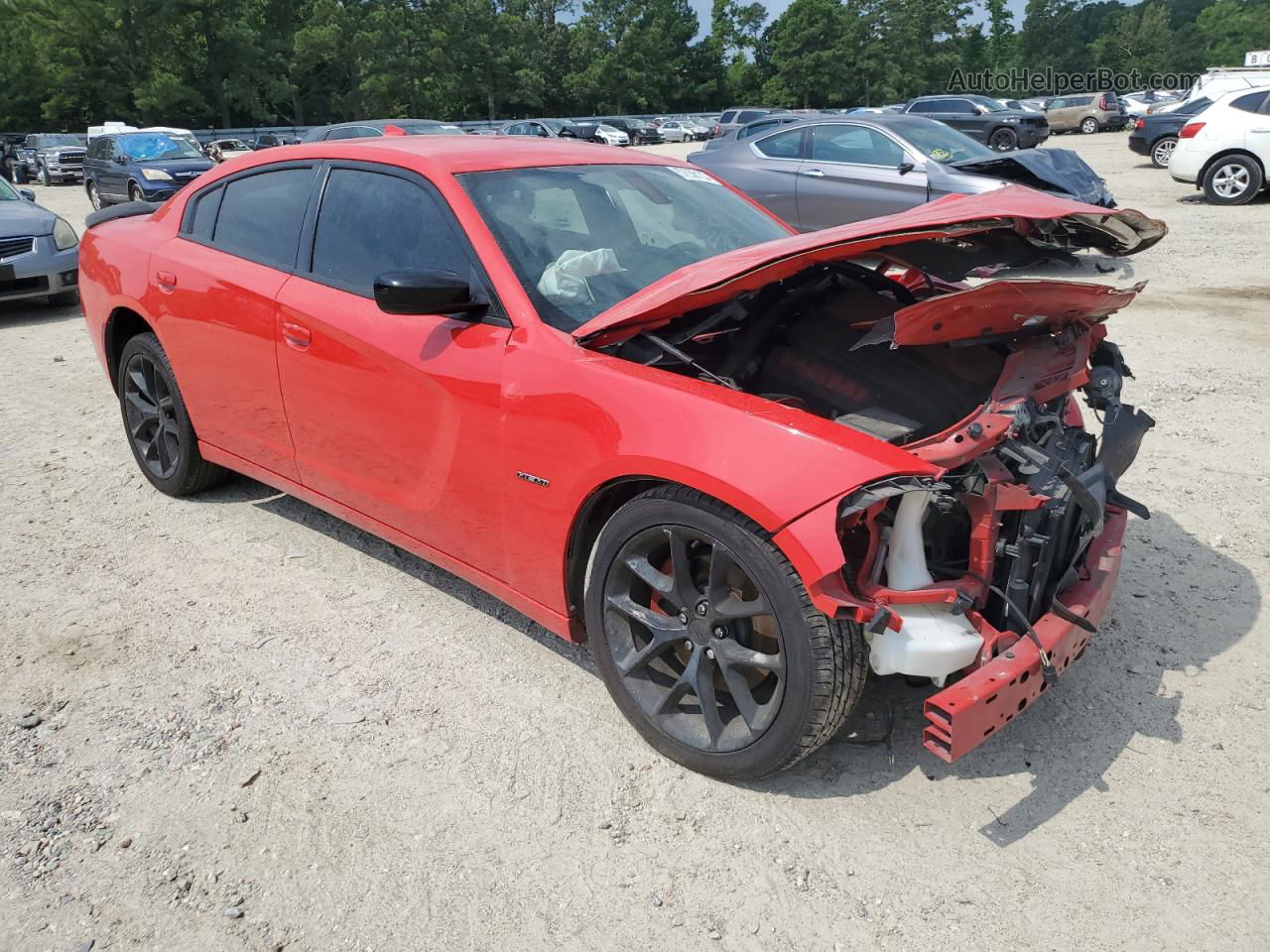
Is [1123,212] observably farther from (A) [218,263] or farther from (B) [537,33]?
(B) [537,33]

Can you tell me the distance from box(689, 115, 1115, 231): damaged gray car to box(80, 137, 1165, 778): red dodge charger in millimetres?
6734

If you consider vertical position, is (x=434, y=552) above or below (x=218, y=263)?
below

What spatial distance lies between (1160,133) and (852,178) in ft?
44.2

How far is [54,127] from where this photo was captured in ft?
192

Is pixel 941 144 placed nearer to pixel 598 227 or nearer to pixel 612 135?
pixel 598 227

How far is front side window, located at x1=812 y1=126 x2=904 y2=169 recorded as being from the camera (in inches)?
411

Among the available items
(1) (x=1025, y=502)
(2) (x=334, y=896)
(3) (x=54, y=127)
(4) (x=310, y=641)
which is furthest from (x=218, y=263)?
(3) (x=54, y=127)

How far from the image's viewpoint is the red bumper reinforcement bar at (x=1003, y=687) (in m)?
2.31

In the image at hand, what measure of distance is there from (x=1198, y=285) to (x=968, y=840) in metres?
8.54

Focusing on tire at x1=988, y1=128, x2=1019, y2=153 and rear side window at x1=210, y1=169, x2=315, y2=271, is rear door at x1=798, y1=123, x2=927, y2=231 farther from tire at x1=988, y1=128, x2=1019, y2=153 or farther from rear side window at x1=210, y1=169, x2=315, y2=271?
tire at x1=988, y1=128, x2=1019, y2=153

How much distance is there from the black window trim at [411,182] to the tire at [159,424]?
1145 mm

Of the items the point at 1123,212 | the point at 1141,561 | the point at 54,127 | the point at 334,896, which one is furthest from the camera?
the point at 54,127

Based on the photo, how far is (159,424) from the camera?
4.73 metres
